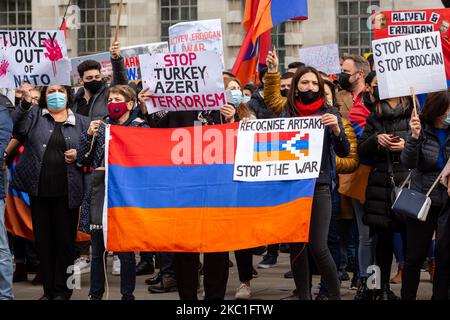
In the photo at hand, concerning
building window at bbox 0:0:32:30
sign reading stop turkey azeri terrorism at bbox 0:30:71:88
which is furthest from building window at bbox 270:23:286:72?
sign reading stop turkey azeri terrorism at bbox 0:30:71:88

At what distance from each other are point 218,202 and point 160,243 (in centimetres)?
56

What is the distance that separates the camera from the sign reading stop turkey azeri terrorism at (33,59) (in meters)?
10.7

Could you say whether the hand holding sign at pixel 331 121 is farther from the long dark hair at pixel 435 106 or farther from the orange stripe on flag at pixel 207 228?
the long dark hair at pixel 435 106

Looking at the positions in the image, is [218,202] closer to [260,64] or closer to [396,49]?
[396,49]

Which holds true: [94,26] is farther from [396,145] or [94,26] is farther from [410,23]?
[396,145]

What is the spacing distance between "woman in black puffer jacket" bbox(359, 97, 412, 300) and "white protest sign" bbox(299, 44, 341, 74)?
5405 millimetres

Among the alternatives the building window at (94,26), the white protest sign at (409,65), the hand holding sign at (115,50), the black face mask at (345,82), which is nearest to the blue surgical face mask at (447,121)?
the white protest sign at (409,65)

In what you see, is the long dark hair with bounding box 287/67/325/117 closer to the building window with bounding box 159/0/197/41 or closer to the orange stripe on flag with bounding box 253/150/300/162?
the orange stripe on flag with bounding box 253/150/300/162

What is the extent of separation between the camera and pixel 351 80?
41.0 ft

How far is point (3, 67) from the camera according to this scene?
1072 cm

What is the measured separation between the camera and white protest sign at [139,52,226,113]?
962 centimetres

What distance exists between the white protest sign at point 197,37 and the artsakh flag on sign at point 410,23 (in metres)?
1.88

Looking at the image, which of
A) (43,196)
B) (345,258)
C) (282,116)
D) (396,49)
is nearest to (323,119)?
(282,116)
